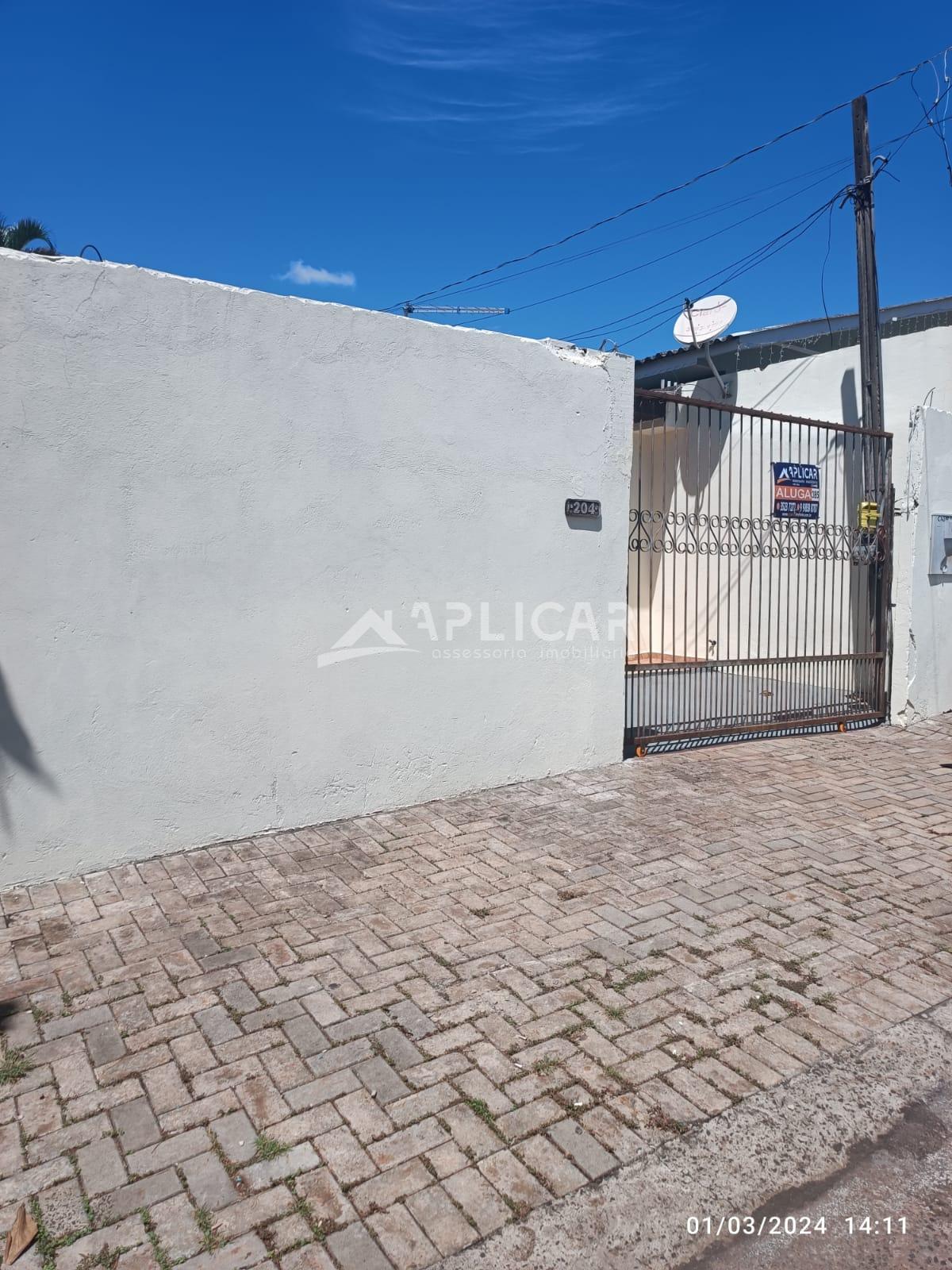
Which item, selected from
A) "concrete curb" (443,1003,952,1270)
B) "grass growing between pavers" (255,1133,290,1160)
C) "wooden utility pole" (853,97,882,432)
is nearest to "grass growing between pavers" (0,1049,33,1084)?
"grass growing between pavers" (255,1133,290,1160)

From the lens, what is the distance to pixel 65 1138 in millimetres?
2512

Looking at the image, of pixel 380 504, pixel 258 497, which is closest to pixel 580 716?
pixel 380 504

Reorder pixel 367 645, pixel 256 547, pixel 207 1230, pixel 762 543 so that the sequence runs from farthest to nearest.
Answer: pixel 762 543 → pixel 367 645 → pixel 256 547 → pixel 207 1230

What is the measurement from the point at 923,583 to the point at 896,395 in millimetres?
2309

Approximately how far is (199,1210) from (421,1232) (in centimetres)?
59

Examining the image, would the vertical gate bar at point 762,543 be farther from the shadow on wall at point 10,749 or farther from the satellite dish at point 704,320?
the shadow on wall at point 10,749

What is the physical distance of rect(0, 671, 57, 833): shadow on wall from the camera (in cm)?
404

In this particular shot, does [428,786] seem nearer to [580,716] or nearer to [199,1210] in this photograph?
[580,716]

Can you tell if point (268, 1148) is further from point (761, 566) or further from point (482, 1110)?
point (761, 566)

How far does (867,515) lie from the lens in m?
7.68

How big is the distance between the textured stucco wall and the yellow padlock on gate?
2946 millimetres
